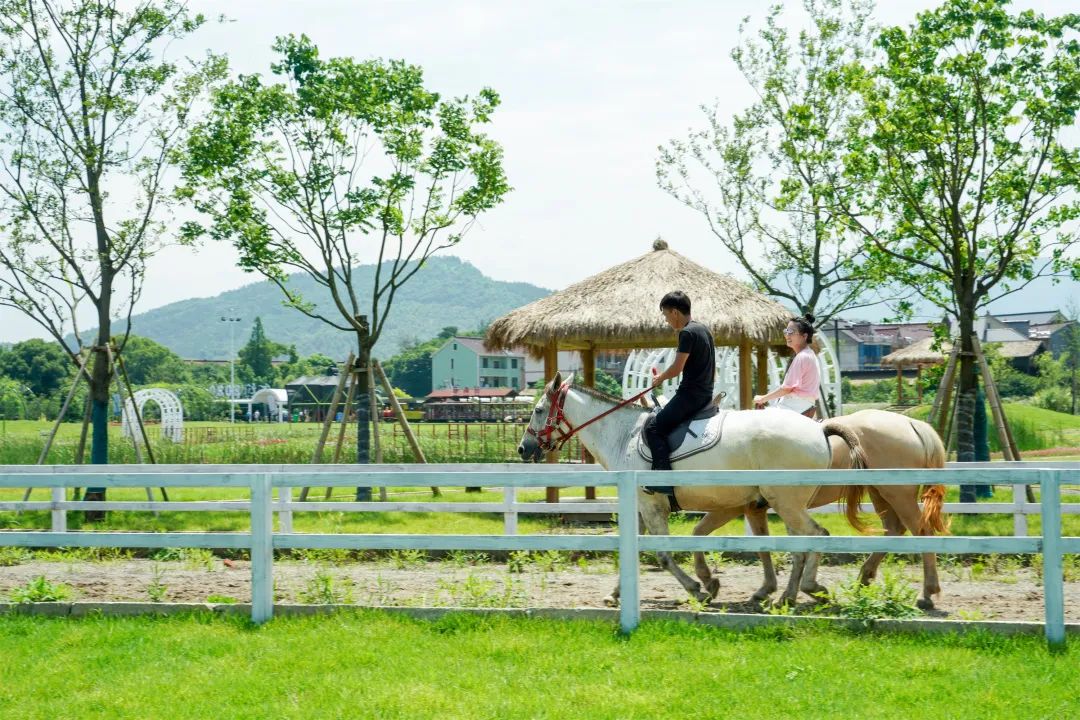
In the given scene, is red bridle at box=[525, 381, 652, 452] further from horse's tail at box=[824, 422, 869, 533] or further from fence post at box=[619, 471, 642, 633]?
horse's tail at box=[824, 422, 869, 533]

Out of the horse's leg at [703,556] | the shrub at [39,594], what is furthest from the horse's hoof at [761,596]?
the shrub at [39,594]

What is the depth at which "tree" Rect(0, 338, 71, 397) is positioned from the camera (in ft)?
329

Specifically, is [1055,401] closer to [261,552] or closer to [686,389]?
[686,389]

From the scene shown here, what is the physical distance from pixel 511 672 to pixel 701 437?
273cm

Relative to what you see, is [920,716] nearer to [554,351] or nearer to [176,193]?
[554,351]

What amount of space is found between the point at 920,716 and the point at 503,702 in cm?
200

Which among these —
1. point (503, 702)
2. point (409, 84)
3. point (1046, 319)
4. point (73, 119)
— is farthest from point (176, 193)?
point (1046, 319)

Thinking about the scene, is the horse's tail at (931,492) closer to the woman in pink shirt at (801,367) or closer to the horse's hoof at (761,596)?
the woman in pink shirt at (801,367)

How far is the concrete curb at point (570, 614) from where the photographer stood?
6.34m

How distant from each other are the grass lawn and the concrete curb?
0.12 meters

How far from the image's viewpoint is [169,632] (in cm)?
685

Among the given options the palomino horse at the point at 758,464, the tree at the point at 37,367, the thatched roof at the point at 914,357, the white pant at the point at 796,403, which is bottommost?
the palomino horse at the point at 758,464

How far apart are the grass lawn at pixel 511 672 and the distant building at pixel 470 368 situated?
431 ft

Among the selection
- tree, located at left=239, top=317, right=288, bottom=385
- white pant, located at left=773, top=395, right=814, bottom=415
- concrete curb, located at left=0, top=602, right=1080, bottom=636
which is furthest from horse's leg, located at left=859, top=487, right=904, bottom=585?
tree, located at left=239, top=317, right=288, bottom=385
